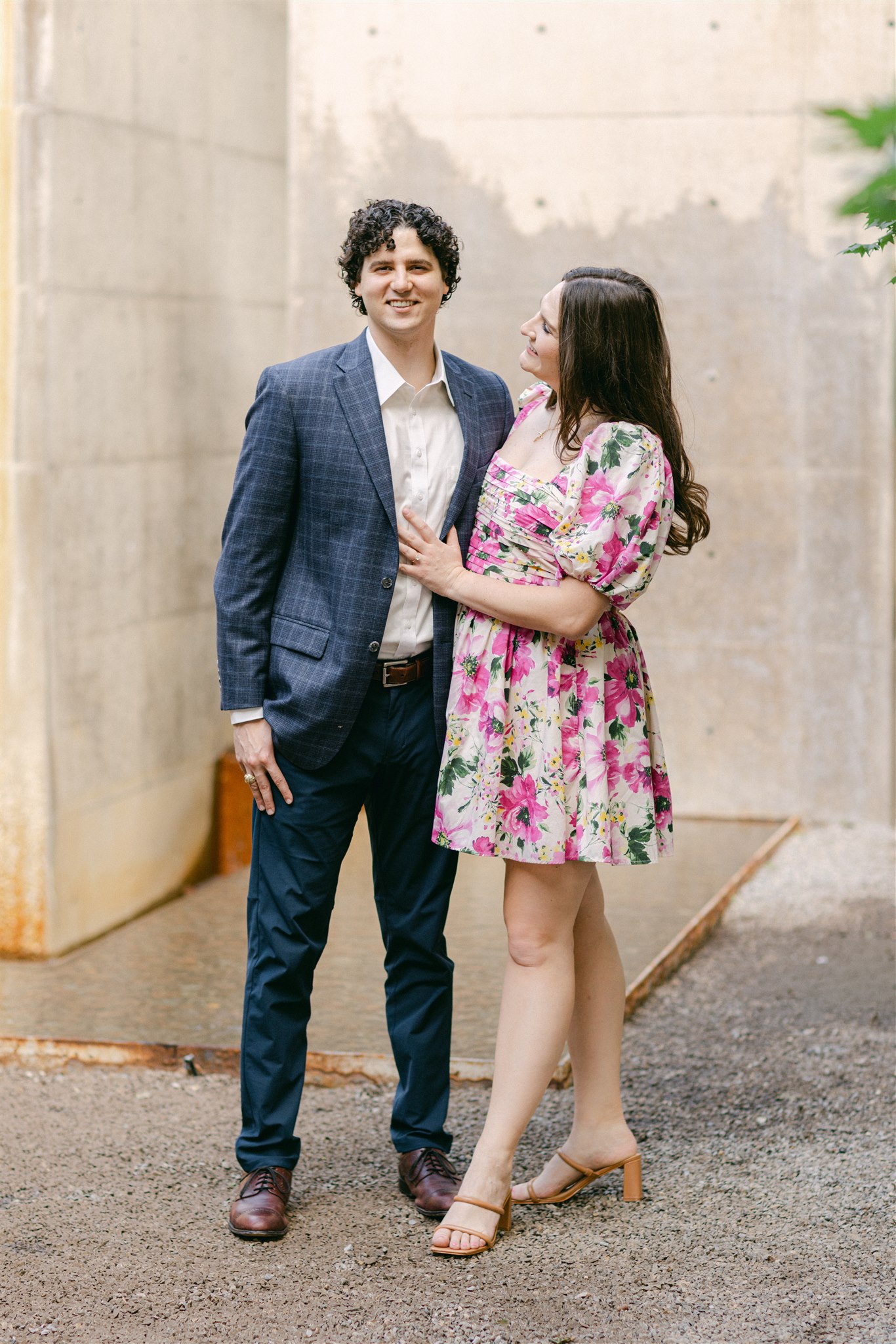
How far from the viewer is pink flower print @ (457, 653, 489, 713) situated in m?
2.92

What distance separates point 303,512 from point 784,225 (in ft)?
12.7

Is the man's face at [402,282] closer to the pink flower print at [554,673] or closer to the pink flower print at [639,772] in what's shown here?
the pink flower print at [554,673]

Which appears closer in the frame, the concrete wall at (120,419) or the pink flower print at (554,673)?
the pink flower print at (554,673)

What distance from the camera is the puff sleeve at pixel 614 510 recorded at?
9.20 ft

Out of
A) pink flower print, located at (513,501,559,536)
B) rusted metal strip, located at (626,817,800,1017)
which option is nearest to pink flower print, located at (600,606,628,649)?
pink flower print, located at (513,501,559,536)

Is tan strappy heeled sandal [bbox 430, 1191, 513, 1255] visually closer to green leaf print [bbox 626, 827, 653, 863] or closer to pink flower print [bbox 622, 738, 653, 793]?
green leaf print [bbox 626, 827, 653, 863]

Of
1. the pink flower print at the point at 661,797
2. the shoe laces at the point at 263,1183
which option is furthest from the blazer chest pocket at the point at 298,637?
the shoe laces at the point at 263,1183

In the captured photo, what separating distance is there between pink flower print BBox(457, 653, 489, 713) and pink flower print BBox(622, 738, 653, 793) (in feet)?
1.00

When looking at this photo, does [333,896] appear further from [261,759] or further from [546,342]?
[546,342]

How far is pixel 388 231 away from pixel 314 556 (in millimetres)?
600

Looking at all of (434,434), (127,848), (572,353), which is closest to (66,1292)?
(434,434)

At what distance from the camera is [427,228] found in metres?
2.92

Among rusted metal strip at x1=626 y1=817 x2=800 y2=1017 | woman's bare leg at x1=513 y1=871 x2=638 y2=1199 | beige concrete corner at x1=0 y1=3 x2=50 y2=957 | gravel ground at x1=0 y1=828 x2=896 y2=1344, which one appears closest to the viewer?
gravel ground at x1=0 y1=828 x2=896 y2=1344

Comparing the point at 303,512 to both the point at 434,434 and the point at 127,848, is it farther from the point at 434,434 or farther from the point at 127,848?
the point at 127,848
